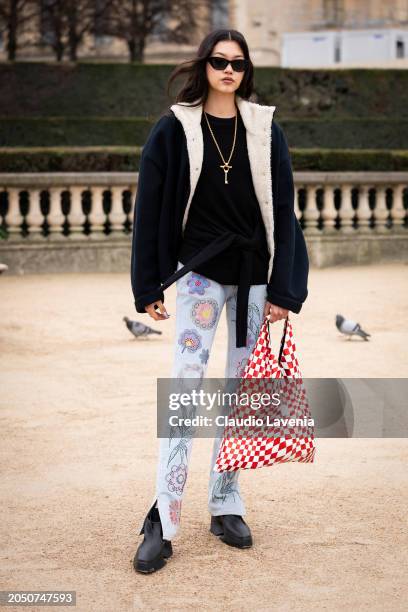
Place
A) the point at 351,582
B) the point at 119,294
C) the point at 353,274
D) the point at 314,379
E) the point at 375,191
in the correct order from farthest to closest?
the point at 375,191 < the point at 353,274 < the point at 119,294 < the point at 314,379 < the point at 351,582

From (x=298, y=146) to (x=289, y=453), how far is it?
59.6 ft

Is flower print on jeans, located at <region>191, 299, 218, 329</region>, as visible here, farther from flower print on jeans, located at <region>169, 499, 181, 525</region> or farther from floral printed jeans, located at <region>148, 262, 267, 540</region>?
flower print on jeans, located at <region>169, 499, 181, 525</region>

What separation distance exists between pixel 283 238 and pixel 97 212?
10445 millimetres

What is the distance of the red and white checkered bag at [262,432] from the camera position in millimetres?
4445

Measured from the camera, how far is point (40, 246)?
48.0 ft

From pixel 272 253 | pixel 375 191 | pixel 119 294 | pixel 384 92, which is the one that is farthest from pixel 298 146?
pixel 272 253

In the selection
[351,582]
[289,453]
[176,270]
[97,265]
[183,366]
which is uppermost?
[176,270]

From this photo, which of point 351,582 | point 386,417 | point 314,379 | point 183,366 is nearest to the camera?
point 351,582

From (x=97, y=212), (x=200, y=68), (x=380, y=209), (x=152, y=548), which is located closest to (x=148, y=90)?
(x=380, y=209)

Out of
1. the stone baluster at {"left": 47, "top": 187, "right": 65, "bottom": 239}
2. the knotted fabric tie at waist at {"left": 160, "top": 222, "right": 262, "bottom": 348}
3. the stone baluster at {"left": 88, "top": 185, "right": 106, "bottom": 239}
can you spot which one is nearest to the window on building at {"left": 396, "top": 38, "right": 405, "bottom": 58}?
the stone baluster at {"left": 88, "top": 185, "right": 106, "bottom": 239}

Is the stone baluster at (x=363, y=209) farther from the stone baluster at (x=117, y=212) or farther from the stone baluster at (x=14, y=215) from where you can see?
the stone baluster at (x=14, y=215)

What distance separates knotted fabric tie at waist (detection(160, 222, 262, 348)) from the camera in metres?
4.39

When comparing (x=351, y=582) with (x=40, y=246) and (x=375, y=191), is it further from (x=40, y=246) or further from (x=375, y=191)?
(x=375, y=191)

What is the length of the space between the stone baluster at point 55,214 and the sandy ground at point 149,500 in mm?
5488
